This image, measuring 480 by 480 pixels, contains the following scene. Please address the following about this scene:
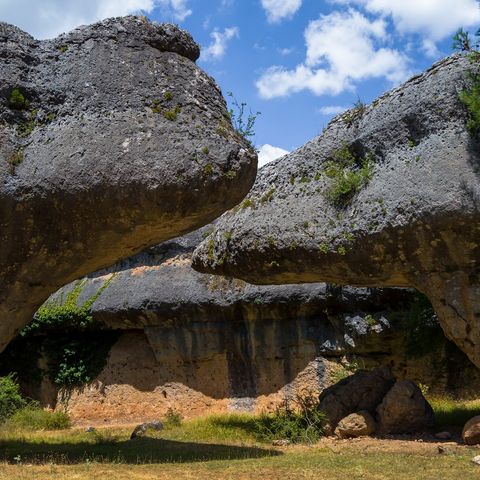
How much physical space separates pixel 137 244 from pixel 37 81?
2.72 meters

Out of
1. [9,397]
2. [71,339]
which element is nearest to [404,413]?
[9,397]

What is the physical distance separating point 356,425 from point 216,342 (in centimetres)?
732

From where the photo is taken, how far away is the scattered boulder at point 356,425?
1241 cm

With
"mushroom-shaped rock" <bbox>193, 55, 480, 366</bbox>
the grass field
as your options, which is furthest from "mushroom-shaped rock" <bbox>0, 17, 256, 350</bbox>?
"mushroom-shaped rock" <bbox>193, 55, 480, 366</bbox>

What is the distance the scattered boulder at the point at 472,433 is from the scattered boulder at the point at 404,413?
1561 millimetres

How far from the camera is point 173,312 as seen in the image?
1903 cm

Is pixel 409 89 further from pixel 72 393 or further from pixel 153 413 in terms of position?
pixel 72 393

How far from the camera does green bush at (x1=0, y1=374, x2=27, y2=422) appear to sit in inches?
738

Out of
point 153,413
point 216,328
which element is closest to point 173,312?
point 216,328

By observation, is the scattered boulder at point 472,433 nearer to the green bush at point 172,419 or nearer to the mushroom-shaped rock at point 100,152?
the mushroom-shaped rock at point 100,152

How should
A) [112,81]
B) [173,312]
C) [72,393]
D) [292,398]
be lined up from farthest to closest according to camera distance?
1. [72,393]
2. [173,312]
3. [292,398]
4. [112,81]

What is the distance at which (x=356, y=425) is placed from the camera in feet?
40.9

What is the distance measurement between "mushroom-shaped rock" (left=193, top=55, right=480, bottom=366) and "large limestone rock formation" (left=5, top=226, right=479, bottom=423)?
3.89 m

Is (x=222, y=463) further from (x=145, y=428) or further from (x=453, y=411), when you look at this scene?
(x=453, y=411)
